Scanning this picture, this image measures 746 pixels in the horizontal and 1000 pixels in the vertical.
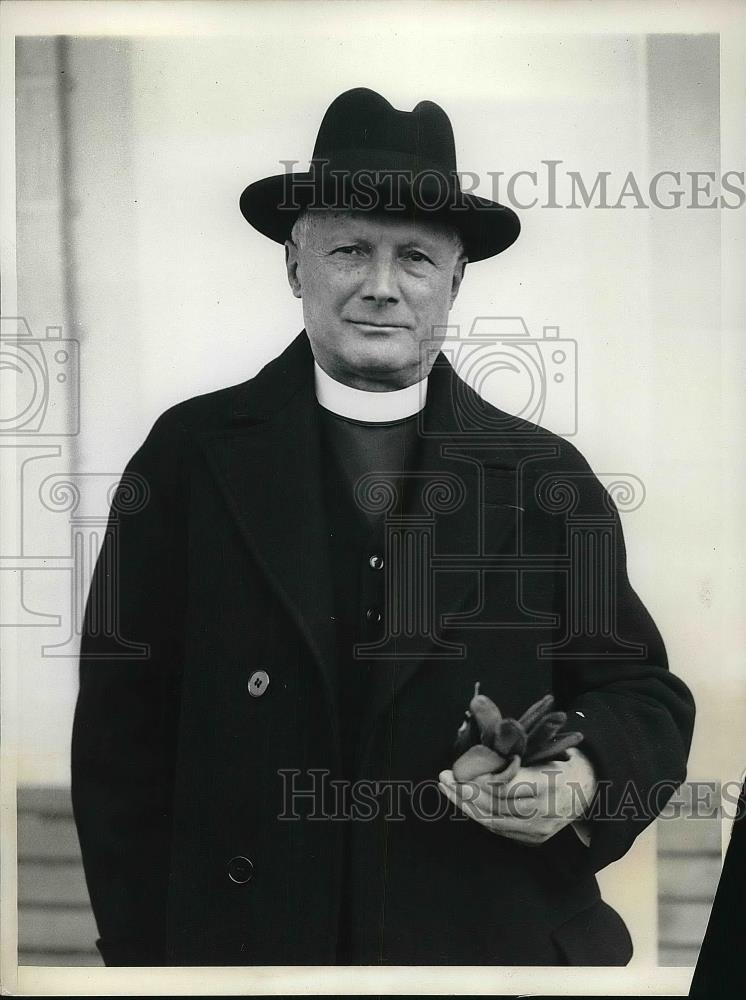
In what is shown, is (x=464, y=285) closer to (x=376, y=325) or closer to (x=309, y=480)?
(x=376, y=325)

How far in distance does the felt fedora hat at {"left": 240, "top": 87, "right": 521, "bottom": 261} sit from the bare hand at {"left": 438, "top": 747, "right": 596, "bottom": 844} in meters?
1.06

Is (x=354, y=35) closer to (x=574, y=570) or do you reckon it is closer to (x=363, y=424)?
(x=363, y=424)

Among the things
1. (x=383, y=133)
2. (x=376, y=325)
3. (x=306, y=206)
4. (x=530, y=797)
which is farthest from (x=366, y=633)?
(x=383, y=133)

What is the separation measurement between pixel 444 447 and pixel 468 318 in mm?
271

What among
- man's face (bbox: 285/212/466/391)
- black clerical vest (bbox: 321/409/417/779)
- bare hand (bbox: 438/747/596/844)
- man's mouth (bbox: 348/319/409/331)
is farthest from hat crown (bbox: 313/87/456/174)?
bare hand (bbox: 438/747/596/844)

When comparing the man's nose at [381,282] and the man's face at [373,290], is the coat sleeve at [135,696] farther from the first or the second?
the man's nose at [381,282]

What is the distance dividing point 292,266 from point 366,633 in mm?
772

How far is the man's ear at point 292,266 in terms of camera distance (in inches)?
91.3

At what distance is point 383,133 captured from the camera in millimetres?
2305

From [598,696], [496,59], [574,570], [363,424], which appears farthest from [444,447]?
[496,59]

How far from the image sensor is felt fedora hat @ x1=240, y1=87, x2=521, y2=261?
2289 mm

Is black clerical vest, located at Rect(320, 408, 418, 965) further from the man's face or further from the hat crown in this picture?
the hat crown

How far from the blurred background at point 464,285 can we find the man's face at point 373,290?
0.16 feet

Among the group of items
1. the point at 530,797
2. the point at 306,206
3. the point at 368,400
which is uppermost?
the point at 306,206
